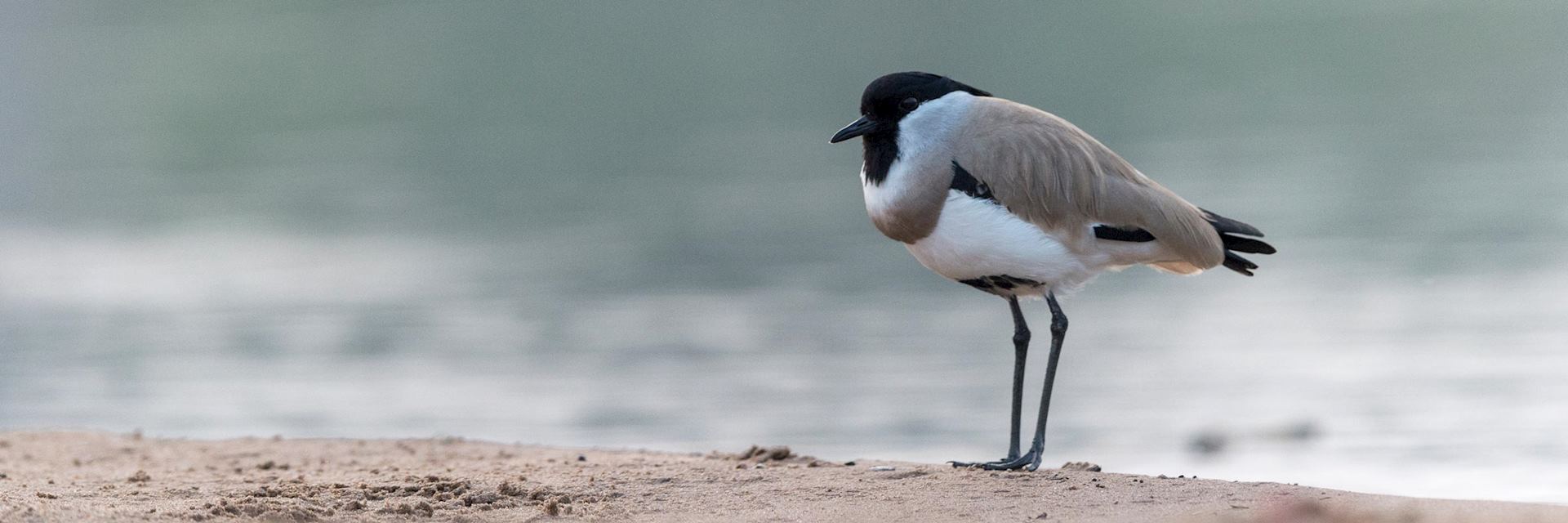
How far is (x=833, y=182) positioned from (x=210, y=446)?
52.4 feet

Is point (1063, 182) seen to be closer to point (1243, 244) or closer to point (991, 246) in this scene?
point (991, 246)

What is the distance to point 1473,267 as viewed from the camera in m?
16.4

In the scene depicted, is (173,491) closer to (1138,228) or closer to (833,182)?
(1138,228)

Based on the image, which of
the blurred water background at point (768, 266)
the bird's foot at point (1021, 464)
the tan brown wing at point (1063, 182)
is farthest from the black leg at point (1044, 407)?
the blurred water background at point (768, 266)

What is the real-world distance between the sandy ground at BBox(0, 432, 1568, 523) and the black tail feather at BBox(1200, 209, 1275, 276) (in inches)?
46.0

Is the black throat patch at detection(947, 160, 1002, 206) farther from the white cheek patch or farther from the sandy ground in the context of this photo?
the sandy ground

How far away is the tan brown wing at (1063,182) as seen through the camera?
7.79 m

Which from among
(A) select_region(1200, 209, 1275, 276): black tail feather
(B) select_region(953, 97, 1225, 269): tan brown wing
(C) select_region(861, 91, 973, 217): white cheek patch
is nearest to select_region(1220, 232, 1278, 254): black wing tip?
(A) select_region(1200, 209, 1275, 276): black tail feather

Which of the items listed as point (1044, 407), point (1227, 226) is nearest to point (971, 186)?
point (1044, 407)

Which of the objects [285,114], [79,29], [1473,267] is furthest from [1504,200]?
[79,29]

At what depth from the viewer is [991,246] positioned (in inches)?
304

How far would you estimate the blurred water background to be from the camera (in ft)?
39.7

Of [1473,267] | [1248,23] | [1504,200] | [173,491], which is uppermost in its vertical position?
[1248,23]

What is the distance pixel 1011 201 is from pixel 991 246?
21 cm
